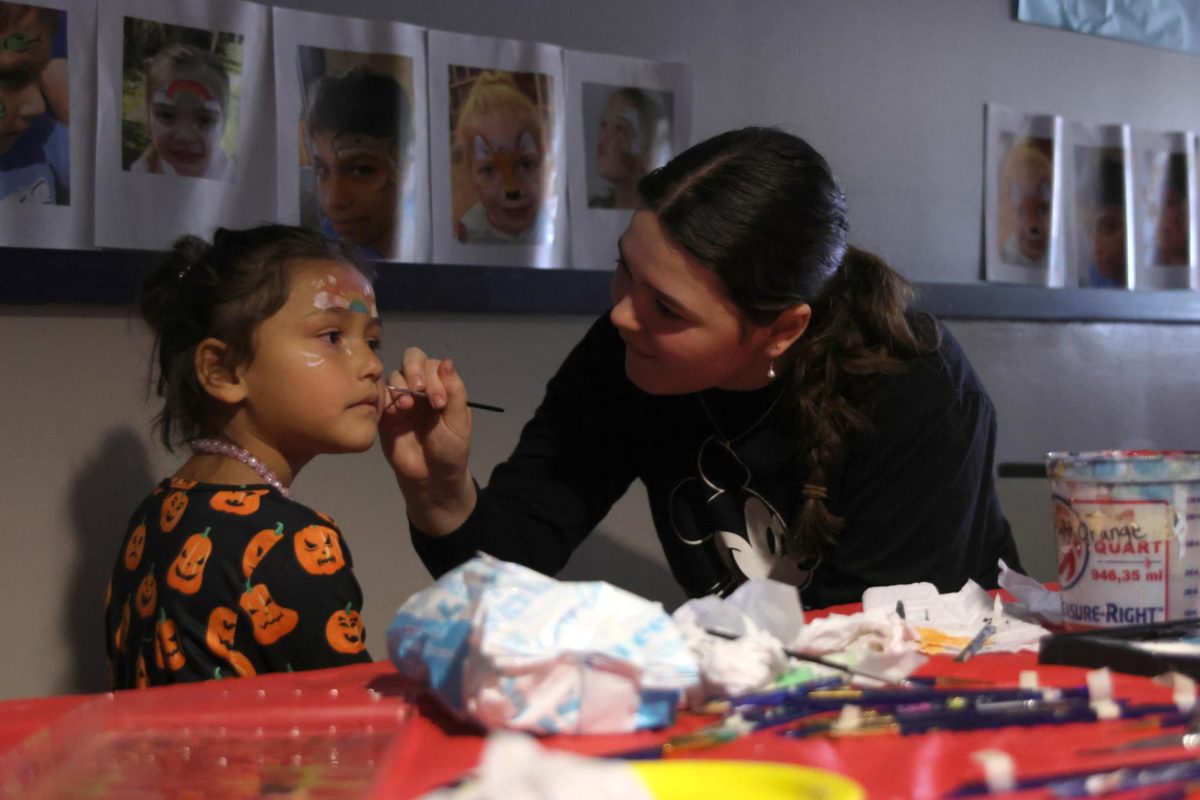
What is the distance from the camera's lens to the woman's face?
6.11 ft

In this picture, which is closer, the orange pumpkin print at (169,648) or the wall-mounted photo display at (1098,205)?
the orange pumpkin print at (169,648)

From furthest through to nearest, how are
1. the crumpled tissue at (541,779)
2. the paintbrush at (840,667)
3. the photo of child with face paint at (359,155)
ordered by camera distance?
the photo of child with face paint at (359,155) < the paintbrush at (840,667) < the crumpled tissue at (541,779)

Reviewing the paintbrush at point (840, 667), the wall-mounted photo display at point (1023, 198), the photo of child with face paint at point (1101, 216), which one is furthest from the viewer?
the photo of child with face paint at point (1101, 216)

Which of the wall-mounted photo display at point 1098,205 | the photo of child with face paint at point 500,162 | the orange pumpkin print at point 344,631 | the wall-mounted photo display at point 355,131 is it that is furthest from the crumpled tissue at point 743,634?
the wall-mounted photo display at point 1098,205

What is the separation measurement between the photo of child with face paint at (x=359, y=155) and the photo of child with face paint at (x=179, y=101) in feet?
0.36

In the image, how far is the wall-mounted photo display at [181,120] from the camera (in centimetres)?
151

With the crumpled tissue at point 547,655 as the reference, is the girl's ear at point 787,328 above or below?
above

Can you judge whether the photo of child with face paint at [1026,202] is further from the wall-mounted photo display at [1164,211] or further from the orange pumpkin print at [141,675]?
the orange pumpkin print at [141,675]

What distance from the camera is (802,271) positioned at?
4.26 feet

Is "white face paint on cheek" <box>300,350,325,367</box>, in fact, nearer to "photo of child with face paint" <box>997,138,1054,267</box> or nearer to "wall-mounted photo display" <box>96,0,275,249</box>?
"wall-mounted photo display" <box>96,0,275,249</box>

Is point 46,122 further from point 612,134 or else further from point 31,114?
point 612,134

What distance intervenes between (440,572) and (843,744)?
2.62 ft

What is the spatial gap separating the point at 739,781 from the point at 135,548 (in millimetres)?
836

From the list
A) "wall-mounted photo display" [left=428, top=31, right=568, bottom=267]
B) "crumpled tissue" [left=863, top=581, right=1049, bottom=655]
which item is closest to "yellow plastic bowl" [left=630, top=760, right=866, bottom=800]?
"crumpled tissue" [left=863, top=581, right=1049, bottom=655]
